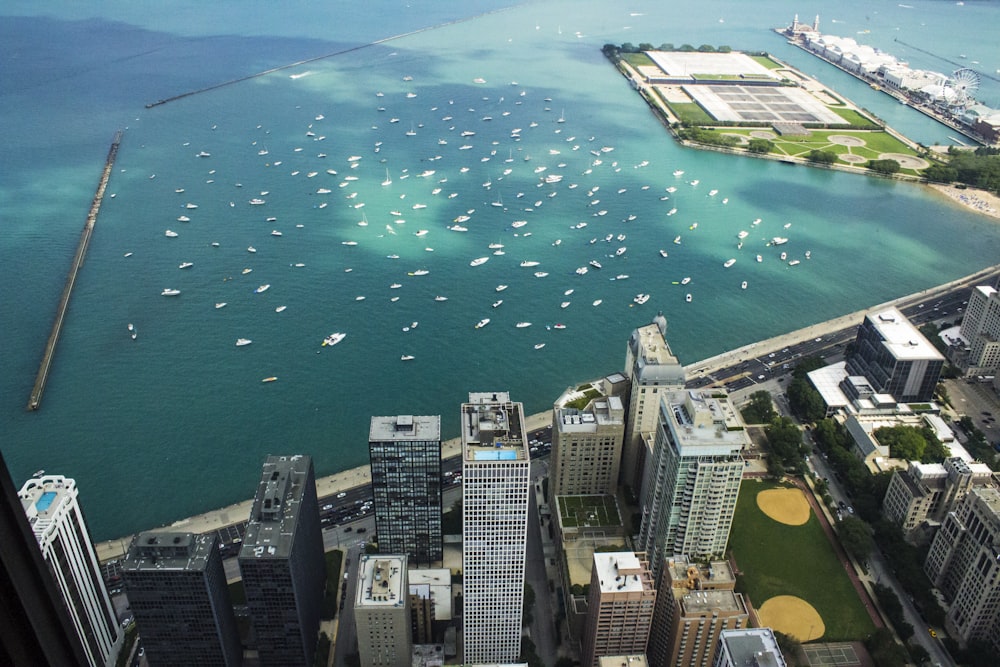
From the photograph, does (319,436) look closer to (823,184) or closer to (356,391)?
(356,391)

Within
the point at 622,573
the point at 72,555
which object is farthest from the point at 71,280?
the point at 622,573

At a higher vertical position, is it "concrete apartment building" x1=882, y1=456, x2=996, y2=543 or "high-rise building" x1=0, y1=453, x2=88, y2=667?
"high-rise building" x1=0, y1=453, x2=88, y2=667

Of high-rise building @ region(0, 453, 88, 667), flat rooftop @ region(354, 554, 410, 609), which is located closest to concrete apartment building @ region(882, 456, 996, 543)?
flat rooftop @ region(354, 554, 410, 609)

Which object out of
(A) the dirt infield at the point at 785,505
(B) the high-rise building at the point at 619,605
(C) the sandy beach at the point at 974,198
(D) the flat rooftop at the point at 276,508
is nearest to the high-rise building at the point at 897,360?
(A) the dirt infield at the point at 785,505

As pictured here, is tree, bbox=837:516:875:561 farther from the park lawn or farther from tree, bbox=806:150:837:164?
tree, bbox=806:150:837:164

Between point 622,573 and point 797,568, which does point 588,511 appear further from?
point 797,568

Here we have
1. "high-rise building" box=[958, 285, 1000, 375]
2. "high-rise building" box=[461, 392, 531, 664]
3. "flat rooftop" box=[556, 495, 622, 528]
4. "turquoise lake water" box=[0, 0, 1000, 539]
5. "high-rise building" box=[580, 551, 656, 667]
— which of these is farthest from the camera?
"high-rise building" box=[958, 285, 1000, 375]

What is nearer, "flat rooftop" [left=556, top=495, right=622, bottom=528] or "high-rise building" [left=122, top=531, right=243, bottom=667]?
"high-rise building" [left=122, top=531, right=243, bottom=667]
